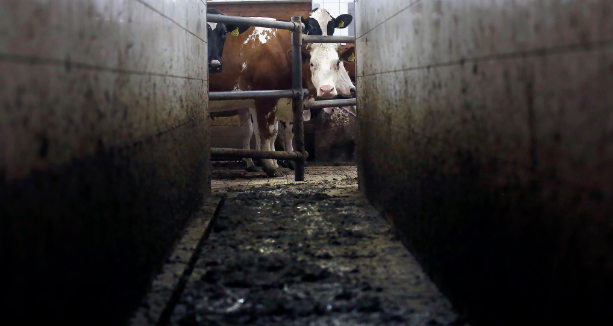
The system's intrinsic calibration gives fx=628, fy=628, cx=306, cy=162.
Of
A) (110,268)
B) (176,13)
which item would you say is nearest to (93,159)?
(110,268)

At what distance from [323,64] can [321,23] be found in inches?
20.0

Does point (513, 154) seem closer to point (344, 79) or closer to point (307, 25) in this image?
point (307, 25)

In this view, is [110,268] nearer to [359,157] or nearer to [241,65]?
[359,157]

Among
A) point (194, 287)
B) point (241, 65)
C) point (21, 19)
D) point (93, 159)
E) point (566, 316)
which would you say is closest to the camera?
point (21, 19)

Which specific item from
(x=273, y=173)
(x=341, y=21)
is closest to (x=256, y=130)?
(x=273, y=173)

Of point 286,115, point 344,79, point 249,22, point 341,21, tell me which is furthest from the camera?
point 341,21

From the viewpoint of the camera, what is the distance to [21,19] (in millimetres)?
1064

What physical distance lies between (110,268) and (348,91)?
17.7 ft

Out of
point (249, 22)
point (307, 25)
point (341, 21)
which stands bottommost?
point (249, 22)

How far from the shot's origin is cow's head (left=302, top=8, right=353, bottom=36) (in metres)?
6.43

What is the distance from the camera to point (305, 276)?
2.30m

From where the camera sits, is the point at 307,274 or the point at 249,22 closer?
the point at 307,274

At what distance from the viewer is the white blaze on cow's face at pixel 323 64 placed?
252 inches

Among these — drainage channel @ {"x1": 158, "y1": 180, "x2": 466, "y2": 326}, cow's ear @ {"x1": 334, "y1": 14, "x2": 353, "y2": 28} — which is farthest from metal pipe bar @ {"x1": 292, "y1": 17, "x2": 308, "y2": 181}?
drainage channel @ {"x1": 158, "y1": 180, "x2": 466, "y2": 326}
